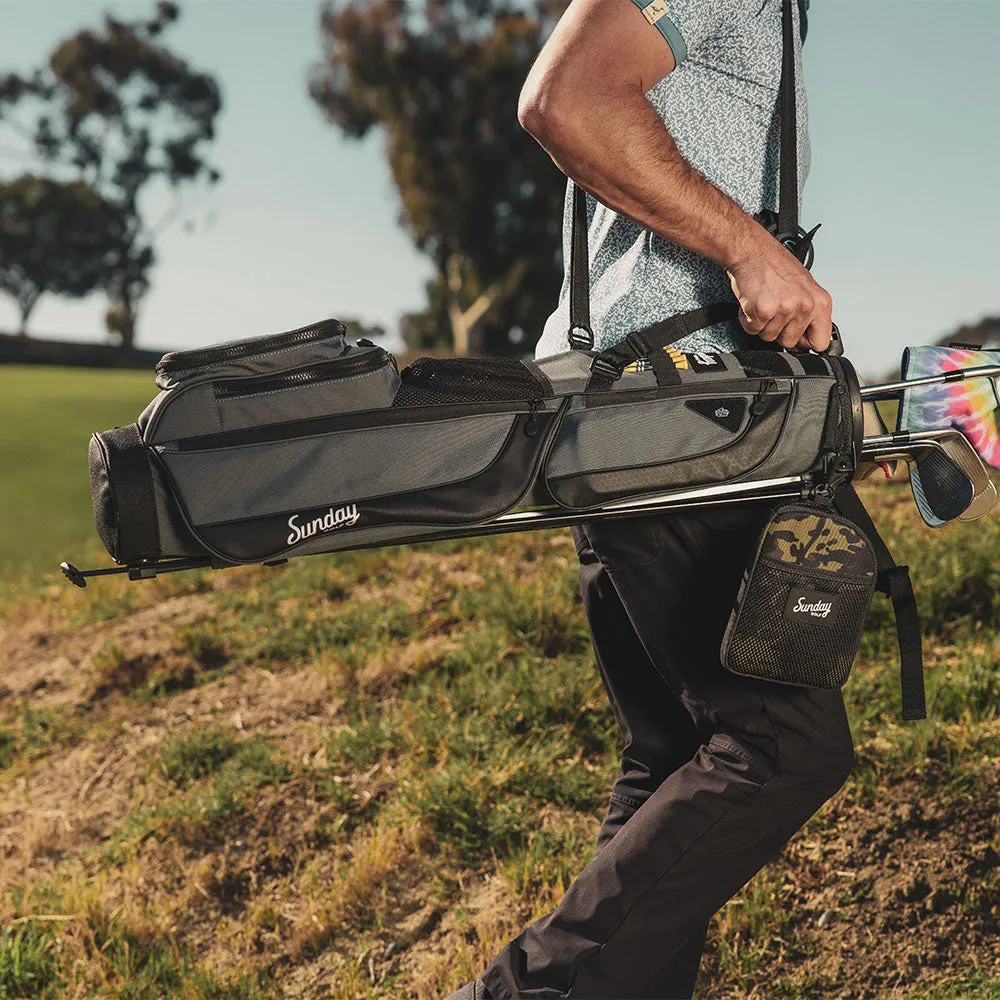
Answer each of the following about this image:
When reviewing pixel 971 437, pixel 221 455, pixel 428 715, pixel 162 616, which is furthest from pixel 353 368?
pixel 162 616

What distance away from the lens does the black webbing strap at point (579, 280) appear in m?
2.23

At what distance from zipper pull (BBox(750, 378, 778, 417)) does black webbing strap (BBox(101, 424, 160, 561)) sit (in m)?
1.10

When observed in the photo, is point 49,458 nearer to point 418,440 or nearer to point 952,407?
point 418,440

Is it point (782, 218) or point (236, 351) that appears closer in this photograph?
point (236, 351)

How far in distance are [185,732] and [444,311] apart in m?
32.5

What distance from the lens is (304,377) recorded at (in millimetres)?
2037

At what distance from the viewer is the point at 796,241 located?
2.21 metres

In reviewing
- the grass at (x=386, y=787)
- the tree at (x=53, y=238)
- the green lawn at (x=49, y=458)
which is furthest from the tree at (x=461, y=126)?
the grass at (x=386, y=787)

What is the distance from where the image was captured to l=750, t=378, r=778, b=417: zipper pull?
2.12m

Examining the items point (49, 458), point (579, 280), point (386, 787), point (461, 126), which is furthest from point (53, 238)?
point (579, 280)

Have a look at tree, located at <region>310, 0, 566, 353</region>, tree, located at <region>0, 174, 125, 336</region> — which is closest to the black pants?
tree, located at <region>310, 0, 566, 353</region>

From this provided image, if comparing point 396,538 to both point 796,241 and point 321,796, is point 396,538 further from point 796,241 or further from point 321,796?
point 321,796

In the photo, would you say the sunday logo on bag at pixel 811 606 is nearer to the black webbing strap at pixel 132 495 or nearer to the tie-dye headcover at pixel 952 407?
the tie-dye headcover at pixel 952 407

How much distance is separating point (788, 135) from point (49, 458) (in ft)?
44.8
